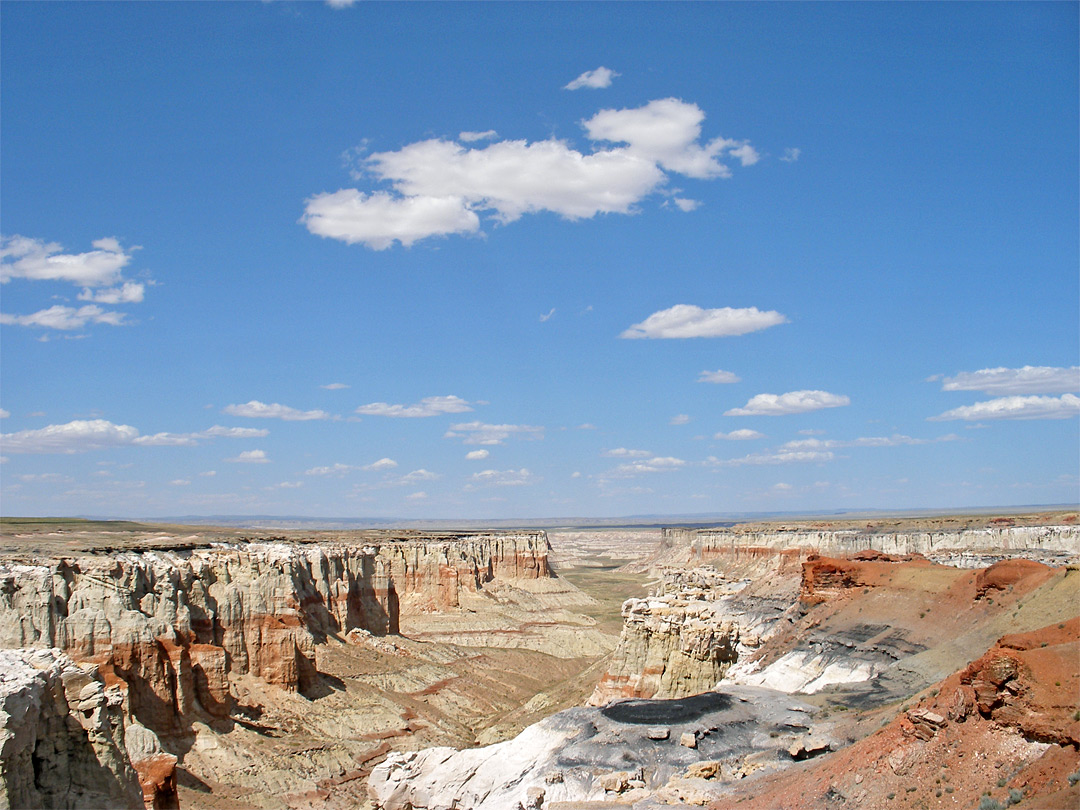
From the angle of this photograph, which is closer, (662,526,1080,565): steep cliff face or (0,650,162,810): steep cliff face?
(0,650,162,810): steep cliff face

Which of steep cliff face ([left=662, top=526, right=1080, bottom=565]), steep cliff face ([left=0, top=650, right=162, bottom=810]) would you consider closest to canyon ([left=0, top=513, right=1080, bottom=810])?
steep cliff face ([left=0, top=650, right=162, bottom=810])

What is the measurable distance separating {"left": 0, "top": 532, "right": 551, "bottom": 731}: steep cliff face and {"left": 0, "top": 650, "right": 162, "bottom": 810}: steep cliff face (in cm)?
1058

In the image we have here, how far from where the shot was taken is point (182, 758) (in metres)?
36.3

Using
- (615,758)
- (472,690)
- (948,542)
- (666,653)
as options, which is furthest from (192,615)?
(948,542)

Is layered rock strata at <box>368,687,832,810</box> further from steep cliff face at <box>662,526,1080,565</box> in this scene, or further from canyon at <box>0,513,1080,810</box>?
steep cliff face at <box>662,526,1080,565</box>

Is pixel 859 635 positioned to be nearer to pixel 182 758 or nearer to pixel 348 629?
pixel 182 758

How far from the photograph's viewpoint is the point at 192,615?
153 ft

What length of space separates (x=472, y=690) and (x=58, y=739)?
142 ft

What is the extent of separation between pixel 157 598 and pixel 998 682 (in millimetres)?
38455

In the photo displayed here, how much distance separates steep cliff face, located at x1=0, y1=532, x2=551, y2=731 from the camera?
35.8m

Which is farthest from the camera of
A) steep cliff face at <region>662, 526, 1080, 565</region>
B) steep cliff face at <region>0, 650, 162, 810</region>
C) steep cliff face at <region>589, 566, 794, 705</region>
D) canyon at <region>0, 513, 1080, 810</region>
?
steep cliff face at <region>662, 526, 1080, 565</region>

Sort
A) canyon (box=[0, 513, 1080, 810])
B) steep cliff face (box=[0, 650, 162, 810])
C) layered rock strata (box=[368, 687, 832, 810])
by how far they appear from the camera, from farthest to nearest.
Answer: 1. layered rock strata (box=[368, 687, 832, 810])
2. canyon (box=[0, 513, 1080, 810])
3. steep cliff face (box=[0, 650, 162, 810])

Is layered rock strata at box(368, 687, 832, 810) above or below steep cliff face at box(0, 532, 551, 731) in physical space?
below

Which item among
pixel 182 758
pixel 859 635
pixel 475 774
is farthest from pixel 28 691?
pixel 859 635
